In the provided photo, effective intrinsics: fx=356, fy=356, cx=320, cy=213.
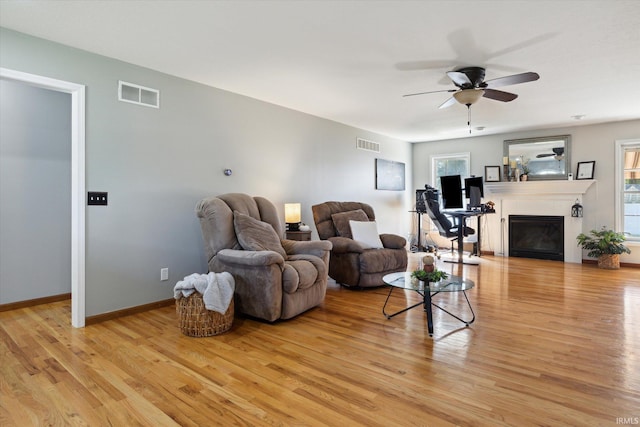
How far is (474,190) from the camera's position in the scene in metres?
6.33

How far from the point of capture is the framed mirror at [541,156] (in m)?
6.47

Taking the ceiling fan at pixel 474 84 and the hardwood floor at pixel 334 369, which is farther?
Answer: the ceiling fan at pixel 474 84

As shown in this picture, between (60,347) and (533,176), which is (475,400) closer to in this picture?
(60,347)

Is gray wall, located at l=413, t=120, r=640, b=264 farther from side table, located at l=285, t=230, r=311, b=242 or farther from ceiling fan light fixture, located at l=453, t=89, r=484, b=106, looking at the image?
side table, located at l=285, t=230, r=311, b=242

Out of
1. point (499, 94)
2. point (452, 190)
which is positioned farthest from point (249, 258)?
point (452, 190)

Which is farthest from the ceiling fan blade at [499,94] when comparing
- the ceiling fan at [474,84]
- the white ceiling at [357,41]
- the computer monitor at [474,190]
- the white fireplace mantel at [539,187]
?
the white fireplace mantel at [539,187]

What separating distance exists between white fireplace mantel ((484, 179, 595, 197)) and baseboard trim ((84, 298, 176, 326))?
6.22m

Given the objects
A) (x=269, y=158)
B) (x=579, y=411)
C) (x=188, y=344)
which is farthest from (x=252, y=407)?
(x=269, y=158)

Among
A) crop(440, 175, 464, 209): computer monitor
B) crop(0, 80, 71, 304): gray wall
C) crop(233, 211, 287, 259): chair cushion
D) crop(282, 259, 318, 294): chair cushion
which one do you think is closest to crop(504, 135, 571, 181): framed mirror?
crop(440, 175, 464, 209): computer monitor

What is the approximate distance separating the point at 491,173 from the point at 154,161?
6.29m

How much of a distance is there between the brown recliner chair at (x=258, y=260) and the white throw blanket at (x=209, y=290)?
281mm

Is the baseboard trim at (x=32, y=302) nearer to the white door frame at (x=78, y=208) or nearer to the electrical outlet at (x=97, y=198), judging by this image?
the white door frame at (x=78, y=208)

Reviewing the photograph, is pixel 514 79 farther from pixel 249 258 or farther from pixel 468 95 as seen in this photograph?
pixel 249 258

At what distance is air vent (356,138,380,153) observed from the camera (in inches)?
256
